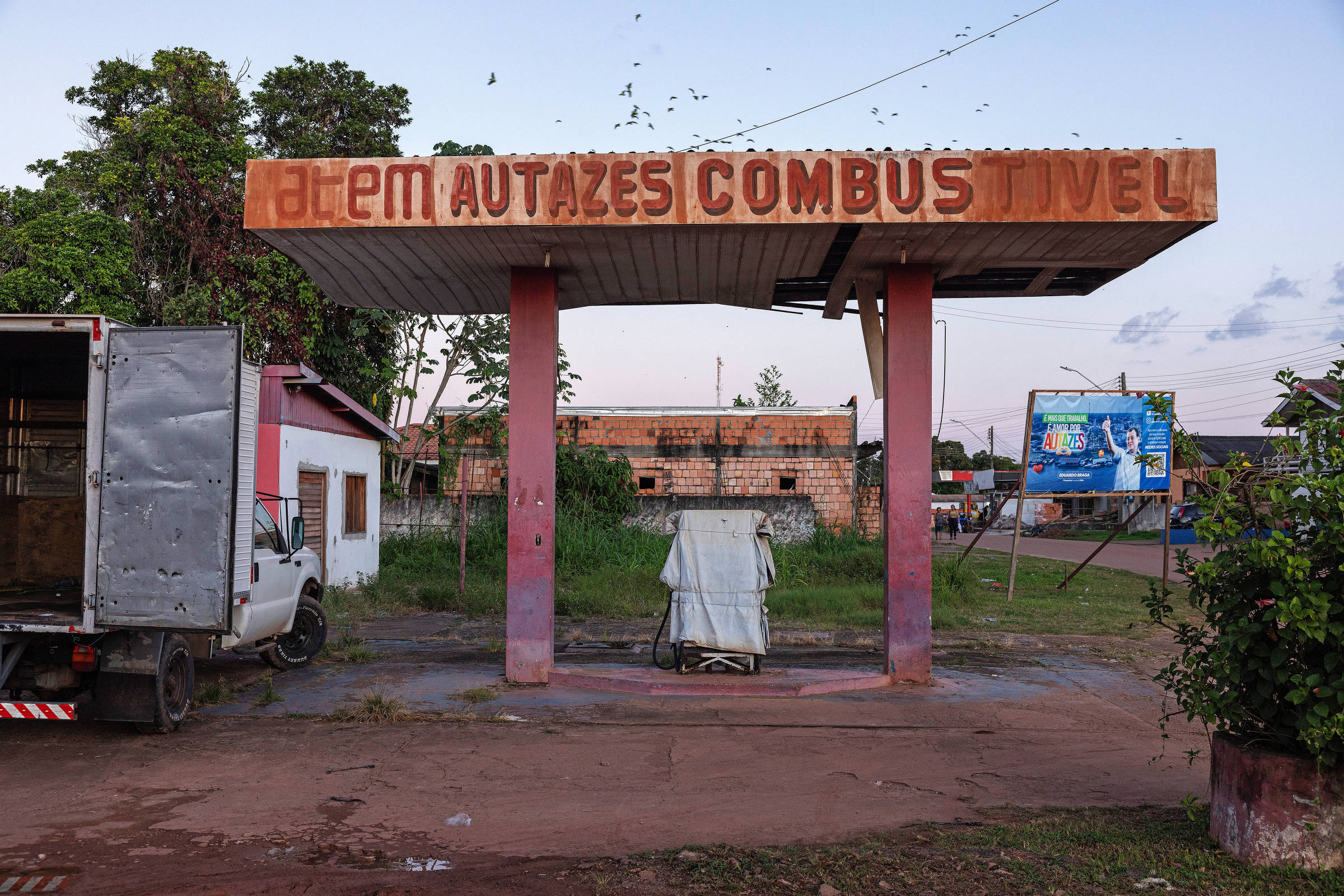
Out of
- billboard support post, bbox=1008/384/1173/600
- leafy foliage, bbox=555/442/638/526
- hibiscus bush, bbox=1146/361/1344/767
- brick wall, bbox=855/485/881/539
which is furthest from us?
brick wall, bbox=855/485/881/539

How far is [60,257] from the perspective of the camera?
1792 centimetres

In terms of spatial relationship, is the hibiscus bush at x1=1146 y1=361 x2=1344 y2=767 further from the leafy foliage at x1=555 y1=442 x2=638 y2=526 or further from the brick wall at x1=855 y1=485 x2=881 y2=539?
the brick wall at x1=855 y1=485 x2=881 y2=539

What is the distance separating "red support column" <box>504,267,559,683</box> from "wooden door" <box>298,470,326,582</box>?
7.28 metres

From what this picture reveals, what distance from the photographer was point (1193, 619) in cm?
1444

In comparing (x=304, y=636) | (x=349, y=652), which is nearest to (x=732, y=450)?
(x=349, y=652)

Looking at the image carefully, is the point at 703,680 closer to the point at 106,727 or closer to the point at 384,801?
the point at 384,801

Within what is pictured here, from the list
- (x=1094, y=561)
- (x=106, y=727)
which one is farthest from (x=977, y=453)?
(x=106, y=727)

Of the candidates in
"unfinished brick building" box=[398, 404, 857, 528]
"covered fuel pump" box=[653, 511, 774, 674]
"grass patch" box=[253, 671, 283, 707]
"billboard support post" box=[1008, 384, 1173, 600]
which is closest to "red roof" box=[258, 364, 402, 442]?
"unfinished brick building" box=[398, 404, 857, 528]

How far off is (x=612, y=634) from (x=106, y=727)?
5.98m

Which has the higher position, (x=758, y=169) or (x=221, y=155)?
(x=221, y=155)

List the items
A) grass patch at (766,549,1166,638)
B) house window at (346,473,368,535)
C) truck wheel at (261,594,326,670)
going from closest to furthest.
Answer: truck wheel at (261,594,326,670)
grass patch at (766,549,1166,638)
house window at (346,473,368,535)

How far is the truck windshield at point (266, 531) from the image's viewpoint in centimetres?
898

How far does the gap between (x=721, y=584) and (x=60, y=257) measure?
52.2ft

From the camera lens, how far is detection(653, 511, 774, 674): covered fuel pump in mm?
8930
